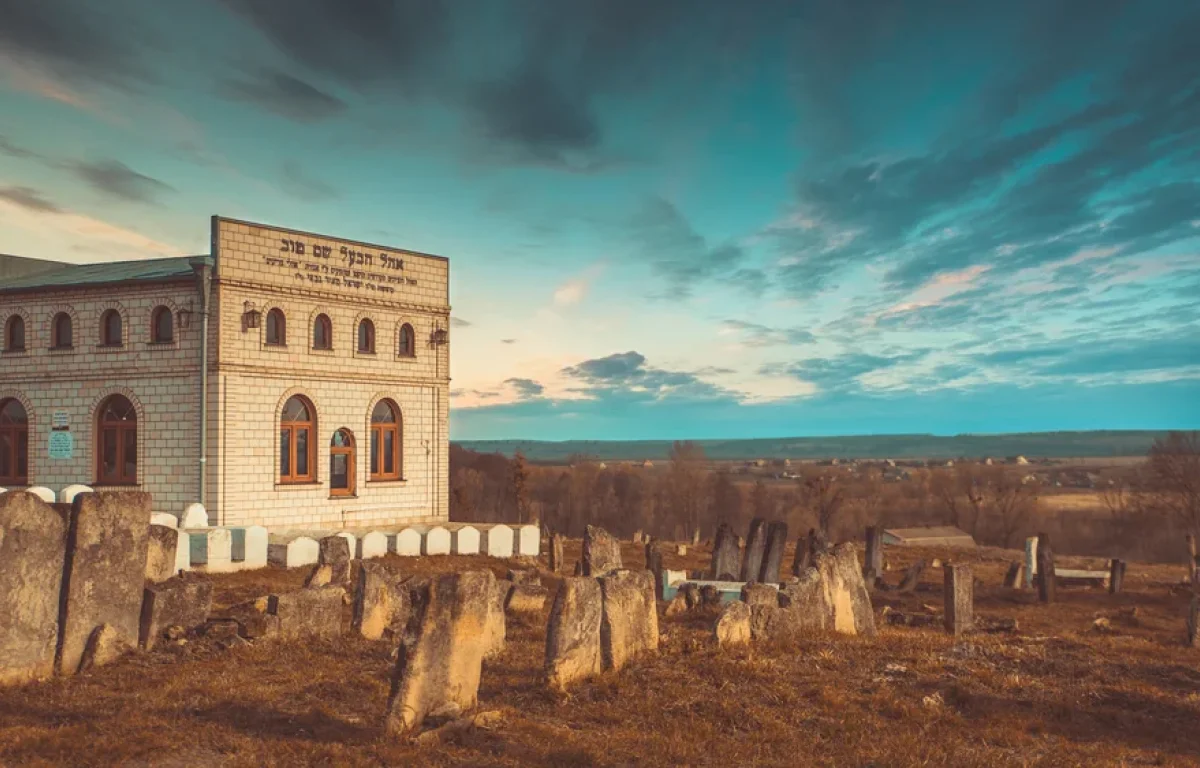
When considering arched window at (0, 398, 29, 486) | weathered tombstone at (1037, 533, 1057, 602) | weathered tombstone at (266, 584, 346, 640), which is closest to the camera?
weathered tombstone at (266, 584, 346, 640)

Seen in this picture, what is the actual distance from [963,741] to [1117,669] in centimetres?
477

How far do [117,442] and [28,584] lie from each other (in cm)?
1643

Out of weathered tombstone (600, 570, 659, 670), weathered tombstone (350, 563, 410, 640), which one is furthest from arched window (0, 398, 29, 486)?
weathered tombstone (600, 570, 659, 670)

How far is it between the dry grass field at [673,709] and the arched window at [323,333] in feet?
50.6

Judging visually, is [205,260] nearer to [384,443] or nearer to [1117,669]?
[384,443]

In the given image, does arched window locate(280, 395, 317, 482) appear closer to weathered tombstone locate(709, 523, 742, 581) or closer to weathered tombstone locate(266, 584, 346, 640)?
weathered tombstone locate(709, 523, 742, 581)

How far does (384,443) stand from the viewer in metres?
29.1

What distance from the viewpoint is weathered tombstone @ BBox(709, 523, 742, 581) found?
71.9 ft

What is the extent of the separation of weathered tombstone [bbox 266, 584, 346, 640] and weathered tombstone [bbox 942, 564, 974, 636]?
→ 35.1ft

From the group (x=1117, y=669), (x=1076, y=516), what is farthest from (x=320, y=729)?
(x=1076, y=516)

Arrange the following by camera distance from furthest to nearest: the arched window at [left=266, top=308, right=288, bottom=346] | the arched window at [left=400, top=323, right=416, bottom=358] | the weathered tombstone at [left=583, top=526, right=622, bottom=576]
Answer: the arched window at [left=400, top=323, right=416, bottom=358] → the arched window at [left=266, top=308, right=288, bottom=346] → the weathered tombstone at [left=583, top=526, right=622, bottom=576]

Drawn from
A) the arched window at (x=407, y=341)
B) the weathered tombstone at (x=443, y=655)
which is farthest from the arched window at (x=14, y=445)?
the weathered tombstone at (x=443, y=655)

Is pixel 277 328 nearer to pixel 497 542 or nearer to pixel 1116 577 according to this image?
pixel 497 542

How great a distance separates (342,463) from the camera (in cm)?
2784
